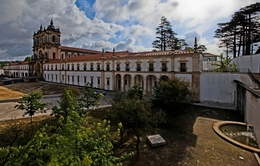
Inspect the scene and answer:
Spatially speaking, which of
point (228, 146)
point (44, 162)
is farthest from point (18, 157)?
point (228, 146)

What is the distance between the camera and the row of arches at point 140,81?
2764 centimetres

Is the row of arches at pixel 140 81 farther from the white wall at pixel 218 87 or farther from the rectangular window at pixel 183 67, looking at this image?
the white wall at pixel 218 87

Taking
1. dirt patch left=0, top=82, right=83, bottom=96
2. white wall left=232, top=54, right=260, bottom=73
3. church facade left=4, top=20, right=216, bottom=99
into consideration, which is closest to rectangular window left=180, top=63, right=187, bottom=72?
church facade left=4, top=20, right=216, bottom=99

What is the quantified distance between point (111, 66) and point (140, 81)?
6651 millimetres

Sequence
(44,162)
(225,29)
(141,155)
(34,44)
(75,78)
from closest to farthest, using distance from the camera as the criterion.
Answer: (44,162)
(141,155)
(225,29)
(75,78)
(34,44)

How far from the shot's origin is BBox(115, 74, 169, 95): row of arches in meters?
27.6

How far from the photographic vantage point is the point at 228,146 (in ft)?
32.0

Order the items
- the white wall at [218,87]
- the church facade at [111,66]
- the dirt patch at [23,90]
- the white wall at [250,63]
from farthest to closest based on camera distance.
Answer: the dirt patch at [23,90], the church facade at [111,66], the white wall at [218,87], the white wall at [250,63]

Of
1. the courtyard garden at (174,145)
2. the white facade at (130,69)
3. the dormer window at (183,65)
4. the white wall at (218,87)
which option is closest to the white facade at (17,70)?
the white facade at (130,69)

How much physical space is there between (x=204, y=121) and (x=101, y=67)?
2380cm

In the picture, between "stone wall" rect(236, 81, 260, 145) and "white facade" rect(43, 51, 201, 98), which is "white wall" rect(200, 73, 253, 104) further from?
"stone wall" rect(236, 81, 260, 145)

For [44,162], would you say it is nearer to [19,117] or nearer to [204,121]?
[204,121]

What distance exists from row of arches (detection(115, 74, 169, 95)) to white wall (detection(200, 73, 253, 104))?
5.99 m

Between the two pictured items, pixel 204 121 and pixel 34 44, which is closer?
pixel 204 121
